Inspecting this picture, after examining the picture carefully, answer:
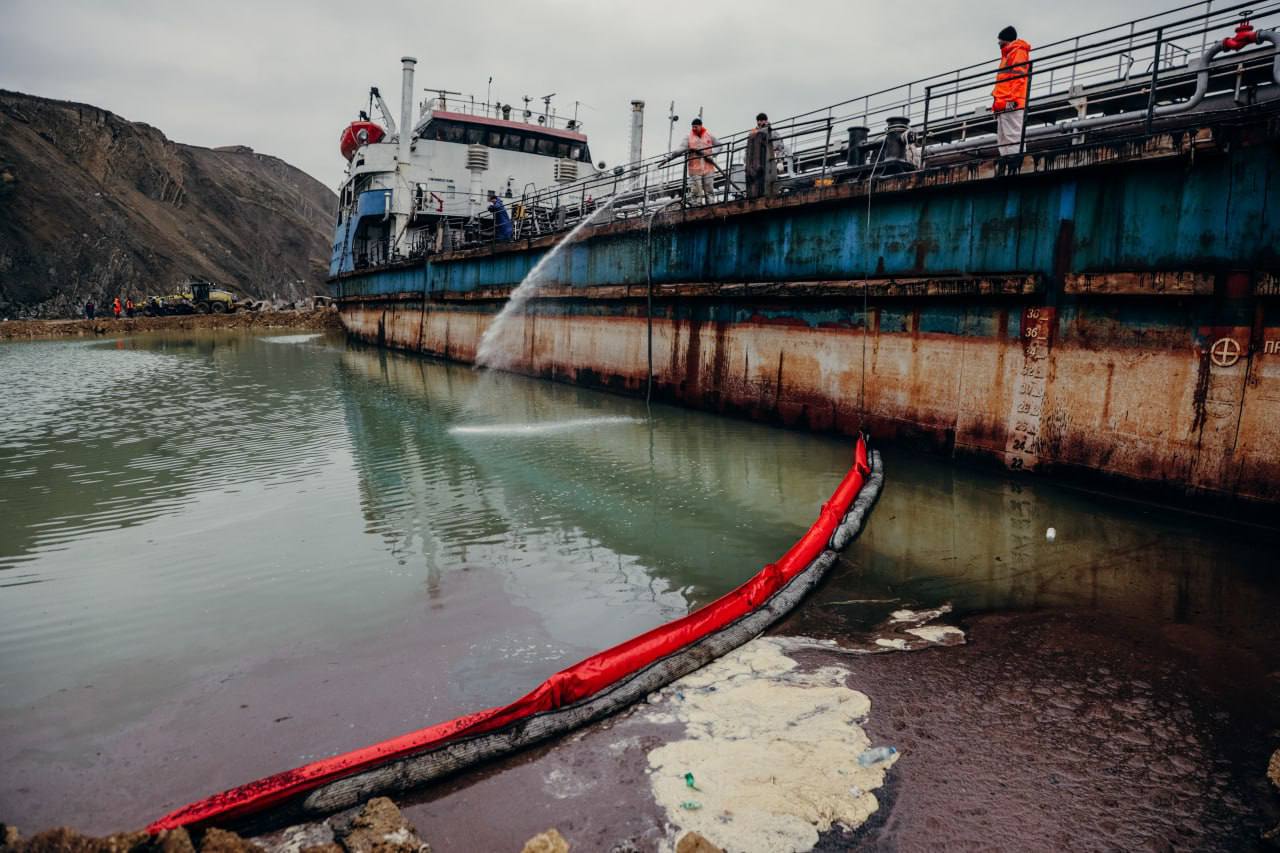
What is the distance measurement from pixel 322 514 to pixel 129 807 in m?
4.74

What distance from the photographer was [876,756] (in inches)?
137

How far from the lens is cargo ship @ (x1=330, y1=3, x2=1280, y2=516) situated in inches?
269

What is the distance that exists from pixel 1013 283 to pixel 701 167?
24.1ft

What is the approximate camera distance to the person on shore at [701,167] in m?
13.8

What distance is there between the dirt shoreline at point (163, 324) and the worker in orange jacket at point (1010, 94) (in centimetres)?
3867

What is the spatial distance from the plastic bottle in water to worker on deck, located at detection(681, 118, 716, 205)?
38.2 feet

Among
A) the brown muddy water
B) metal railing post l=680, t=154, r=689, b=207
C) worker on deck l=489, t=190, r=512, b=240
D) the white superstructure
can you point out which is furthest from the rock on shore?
the white superstructure

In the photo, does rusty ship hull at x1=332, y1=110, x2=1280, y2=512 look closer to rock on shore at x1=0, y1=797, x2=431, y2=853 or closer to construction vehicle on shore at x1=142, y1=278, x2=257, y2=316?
rock on shore at x1=0, y1=797, x2=431, y2=853

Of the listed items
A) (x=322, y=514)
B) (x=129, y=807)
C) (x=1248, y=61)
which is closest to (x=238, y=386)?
(x=322, y=514)

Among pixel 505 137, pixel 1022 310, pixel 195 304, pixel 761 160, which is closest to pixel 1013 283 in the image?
pixel 1022 310

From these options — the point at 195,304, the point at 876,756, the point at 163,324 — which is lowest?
the point at 876,756

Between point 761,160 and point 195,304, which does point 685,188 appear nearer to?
point 761,160

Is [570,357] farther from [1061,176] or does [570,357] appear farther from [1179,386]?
[1179,386]

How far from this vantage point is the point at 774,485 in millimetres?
8820
